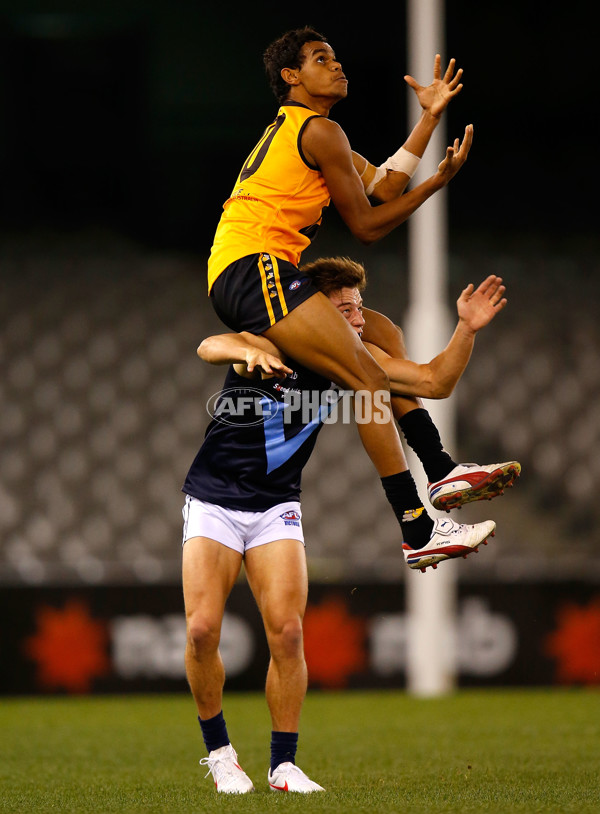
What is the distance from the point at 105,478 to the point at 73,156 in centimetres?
293

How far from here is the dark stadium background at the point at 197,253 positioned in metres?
9.05

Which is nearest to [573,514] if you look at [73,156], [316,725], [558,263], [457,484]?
[558,263]

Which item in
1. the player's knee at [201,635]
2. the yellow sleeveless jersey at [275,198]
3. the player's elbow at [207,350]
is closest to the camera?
the player's elbow at [207,350]

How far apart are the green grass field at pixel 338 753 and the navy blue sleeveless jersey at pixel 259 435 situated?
93 cm

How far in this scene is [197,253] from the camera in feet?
32.8

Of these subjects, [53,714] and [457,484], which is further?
[53,714]

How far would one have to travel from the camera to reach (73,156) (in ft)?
33.6

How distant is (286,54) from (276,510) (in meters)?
1.43

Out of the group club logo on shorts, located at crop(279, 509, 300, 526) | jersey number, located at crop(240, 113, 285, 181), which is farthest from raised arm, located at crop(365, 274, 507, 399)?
jersey number, located at crop(240, 113, 285, 181)

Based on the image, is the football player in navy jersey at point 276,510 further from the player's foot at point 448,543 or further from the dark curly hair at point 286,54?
the dark curly hair at point 286,54

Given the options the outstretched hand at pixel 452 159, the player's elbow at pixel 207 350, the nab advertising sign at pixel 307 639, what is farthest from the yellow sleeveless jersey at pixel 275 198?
the nab advertising sign at pixel 307 639

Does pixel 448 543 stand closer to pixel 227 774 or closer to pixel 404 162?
pixel 227 774

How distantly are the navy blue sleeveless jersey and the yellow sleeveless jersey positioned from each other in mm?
414

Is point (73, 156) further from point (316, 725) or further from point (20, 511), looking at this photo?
point (316, 725)
